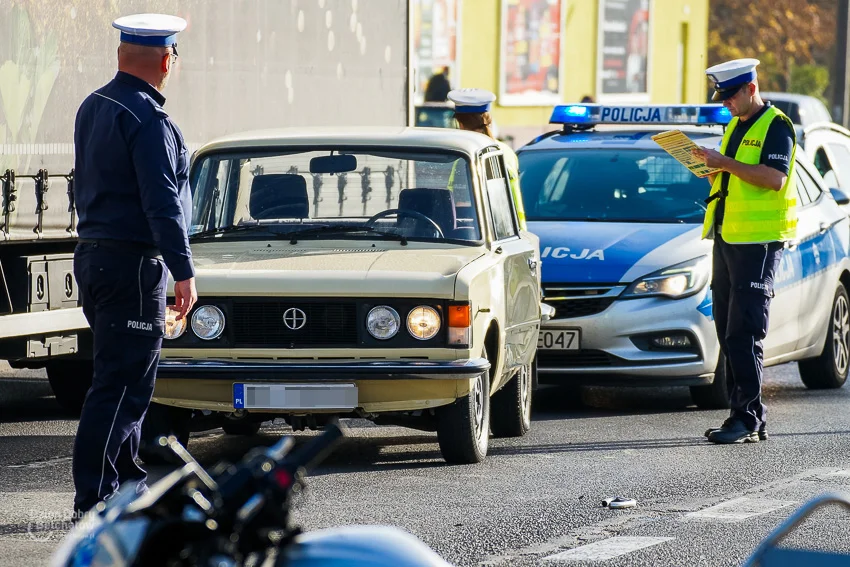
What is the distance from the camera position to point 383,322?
750cm

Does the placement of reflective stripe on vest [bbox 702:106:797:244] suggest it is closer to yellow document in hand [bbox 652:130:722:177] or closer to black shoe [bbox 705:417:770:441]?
yellow document in hand [bbox 652:130:722:177]

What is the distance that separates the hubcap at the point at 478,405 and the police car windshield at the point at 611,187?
2922 millimetres

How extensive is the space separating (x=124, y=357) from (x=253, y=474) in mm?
3450

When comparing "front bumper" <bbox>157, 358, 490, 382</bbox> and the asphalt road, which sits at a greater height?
"front bumper" <bbox>157, 358, 490, 382</bbox>

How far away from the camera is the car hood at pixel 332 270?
24.5 feet

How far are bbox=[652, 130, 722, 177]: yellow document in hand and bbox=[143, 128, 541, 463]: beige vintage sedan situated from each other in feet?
3.12

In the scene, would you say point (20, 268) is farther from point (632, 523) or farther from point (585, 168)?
point (585, 168)

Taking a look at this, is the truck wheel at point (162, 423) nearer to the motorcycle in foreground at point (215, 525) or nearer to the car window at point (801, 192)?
the car window at point (801, 192)

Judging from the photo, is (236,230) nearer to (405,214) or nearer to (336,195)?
(336,195)

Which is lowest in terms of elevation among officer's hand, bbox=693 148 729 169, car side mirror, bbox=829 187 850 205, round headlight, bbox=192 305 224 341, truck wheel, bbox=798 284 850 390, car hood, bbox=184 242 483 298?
truck wheel, bbox=798 284 850 390

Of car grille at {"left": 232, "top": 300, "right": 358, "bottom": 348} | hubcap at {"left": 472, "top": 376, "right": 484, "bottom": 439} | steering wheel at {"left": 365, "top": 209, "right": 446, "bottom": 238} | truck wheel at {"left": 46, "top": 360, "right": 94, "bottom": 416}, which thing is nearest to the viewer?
car grille at {"left": 232, "top": 300, "right": 358, "bottom": 348}

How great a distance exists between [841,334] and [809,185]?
43.2 inches

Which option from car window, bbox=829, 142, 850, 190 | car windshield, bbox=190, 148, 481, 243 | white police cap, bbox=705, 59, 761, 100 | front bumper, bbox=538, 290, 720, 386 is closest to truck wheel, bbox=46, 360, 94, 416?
car windshield, bbox=190, 148, 481, 243

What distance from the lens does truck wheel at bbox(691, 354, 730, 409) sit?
32.7 ft
